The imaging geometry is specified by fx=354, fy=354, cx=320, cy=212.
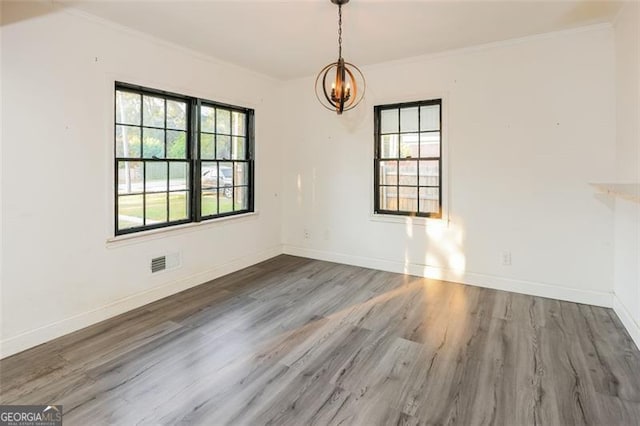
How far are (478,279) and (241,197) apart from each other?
11.0 feet

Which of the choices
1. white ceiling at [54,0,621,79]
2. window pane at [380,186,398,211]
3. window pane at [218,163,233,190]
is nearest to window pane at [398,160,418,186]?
window pane at [380,186,398,211]

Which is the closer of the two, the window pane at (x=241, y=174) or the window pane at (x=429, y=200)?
the window pane at (x=429, y=200)

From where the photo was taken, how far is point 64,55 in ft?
9.98

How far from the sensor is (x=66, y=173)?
3.11m

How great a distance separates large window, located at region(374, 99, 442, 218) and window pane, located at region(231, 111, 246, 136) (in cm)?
190

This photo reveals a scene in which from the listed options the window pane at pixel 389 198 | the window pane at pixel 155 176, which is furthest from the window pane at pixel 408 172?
the window pane at pixel 155 176

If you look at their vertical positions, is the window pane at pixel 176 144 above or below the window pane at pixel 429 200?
above

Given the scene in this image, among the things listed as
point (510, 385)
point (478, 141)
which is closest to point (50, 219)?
point (510, 385)

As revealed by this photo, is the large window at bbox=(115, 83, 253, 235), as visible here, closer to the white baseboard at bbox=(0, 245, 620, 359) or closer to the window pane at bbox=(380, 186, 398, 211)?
the white baseboard at bbox=(0, 245, 620, 359)

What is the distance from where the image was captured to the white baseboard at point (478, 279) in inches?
148

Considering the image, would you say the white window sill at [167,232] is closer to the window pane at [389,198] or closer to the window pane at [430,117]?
the window pane at [389,198]

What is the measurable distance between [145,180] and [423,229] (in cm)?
340

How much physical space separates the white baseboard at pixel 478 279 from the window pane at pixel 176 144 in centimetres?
242

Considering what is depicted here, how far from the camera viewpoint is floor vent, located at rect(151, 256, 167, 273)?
12.7 ft
